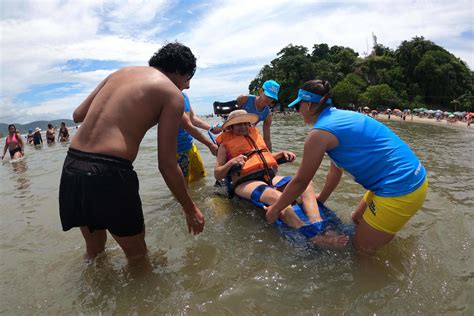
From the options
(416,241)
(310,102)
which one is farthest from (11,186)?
(416,241)

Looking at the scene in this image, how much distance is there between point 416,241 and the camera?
11.8 ft

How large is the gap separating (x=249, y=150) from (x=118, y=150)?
7.48 ft

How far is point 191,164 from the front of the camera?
584 cm

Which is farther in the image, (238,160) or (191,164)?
(191,164)

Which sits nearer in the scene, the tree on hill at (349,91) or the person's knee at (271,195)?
the person's knee at (271,195)

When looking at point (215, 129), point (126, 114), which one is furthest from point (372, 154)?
point (215, 129)

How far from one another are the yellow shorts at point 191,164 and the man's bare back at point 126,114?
268 centimetres

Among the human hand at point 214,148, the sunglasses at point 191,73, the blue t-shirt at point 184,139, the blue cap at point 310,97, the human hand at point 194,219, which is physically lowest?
the human hand at point 194,219

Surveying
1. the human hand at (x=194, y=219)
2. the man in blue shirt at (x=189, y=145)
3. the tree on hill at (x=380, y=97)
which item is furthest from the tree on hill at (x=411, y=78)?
the human hand at (x=194, y=219)

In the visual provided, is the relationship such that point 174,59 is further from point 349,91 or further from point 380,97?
point 349,91

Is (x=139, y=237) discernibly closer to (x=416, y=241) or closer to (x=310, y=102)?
(x=310, y=102)

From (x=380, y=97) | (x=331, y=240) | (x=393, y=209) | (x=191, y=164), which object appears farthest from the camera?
(x=380, y=97)

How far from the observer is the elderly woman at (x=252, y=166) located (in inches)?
143

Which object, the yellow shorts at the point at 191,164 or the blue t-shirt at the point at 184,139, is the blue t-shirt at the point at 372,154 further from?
the yellow shorts at the point at 191,164
